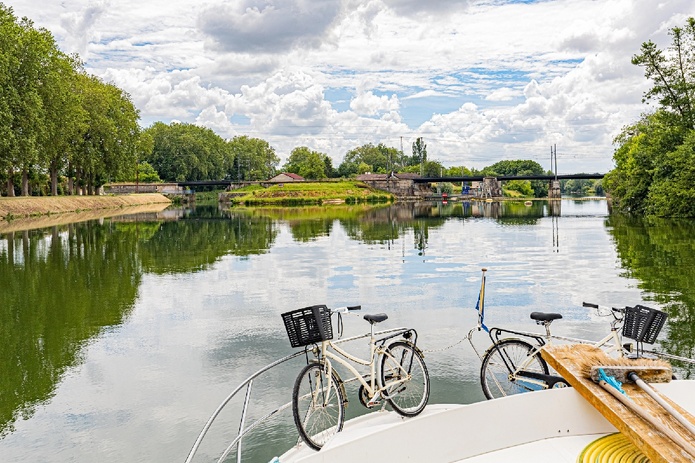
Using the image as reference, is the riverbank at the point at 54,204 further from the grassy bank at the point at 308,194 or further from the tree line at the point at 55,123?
the grassy bank at the point at 308,194

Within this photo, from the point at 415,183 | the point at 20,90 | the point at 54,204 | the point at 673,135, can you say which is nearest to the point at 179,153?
the point at 415,183

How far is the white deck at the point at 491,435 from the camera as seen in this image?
19.3 ft

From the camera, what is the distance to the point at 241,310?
56.7ft

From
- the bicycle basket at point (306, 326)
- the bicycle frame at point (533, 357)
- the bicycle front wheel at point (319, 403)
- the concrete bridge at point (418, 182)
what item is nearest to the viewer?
the bicycle basket at point (306, 326)

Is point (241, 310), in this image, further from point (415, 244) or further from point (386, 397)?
point (415, 244)

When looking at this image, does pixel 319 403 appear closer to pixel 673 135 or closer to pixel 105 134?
pixel 673 135

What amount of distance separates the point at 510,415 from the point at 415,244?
30.2 m

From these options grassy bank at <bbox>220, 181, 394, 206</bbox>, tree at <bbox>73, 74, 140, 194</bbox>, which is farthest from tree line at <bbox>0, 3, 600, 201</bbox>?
grassy bank at <bbox>220, 181, 394, 206</bbox>

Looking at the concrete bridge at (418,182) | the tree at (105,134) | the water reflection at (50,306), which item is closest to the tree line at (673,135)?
the water reflection at (50,306)

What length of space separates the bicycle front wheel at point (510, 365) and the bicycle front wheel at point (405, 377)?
953 mm

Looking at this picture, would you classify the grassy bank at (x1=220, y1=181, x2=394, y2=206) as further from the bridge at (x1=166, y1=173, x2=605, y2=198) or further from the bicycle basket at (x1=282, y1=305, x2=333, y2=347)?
the bicycle basket at (x1=282, y1=305, x2=333, y2=347)

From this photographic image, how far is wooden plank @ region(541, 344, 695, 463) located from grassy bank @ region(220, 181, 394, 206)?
121 metres

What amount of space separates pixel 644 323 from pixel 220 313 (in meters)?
11.6

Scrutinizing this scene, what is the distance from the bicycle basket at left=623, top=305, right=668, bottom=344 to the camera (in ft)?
24.8
